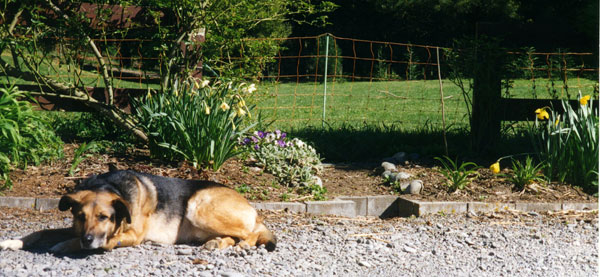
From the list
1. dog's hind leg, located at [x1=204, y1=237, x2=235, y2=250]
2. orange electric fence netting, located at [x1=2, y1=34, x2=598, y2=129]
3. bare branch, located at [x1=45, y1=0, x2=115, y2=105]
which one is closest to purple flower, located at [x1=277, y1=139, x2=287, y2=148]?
orange electric fence netting, located at [x1=2, y1=34, x2=598, y2=129]

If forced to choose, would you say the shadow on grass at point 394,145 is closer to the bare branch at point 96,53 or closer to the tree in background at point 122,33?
the tree in background at point 122,33

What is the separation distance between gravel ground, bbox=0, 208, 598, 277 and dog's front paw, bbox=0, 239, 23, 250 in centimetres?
12

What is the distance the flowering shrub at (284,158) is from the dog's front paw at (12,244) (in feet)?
8.52

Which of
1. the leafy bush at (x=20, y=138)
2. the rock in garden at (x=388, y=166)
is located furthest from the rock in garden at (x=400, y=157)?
the leafy bush at (x=20, y=138)

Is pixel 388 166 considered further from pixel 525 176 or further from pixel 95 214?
pixel 95 214

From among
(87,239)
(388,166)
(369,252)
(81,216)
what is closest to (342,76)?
(388,166)

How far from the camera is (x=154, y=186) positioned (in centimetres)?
407

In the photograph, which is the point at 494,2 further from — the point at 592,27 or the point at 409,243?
the point at 409,243

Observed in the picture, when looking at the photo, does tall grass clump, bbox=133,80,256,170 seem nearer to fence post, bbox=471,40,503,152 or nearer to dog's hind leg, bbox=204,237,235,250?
dog's hind leg, bbox=204,237,235,250

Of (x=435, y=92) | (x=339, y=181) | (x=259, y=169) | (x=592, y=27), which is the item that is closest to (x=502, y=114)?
(x=592, y=27)

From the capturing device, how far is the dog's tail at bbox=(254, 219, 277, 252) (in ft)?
13.1

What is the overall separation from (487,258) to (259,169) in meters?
2.60

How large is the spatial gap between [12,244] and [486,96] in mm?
5164

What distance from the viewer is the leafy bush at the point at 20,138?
5.31m
